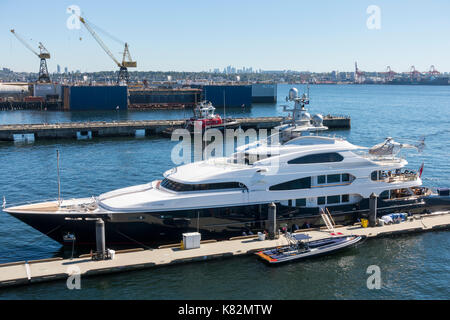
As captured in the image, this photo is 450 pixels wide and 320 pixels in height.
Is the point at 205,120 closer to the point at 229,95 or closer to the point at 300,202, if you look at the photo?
the point at 300,202

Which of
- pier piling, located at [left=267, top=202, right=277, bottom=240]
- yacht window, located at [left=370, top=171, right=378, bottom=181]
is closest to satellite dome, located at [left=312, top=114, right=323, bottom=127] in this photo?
yacht window, located at [left=370, top=171, right=378, bottom=181]

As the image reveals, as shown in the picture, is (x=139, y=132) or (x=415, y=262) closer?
(x=415, y=262)

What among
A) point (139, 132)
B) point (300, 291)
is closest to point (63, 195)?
point (300, 291)

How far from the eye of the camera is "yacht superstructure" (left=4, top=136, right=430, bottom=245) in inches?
954

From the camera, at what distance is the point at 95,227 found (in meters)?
23.9

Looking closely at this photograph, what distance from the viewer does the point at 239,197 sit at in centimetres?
2556

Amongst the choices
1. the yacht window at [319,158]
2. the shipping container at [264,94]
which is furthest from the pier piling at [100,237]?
the shipping container at [264,94]

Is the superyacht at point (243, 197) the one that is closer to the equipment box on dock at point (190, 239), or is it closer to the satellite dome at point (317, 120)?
the satellite dome at point (317, 120)

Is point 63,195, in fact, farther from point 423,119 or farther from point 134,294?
point 423,119

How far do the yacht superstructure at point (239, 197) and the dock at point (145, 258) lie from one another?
856 millimetres

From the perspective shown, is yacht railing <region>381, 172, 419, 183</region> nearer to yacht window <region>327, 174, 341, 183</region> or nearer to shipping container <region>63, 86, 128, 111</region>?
yacht window <region>327, 174, 341, 183</region>

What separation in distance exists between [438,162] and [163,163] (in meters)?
30.8

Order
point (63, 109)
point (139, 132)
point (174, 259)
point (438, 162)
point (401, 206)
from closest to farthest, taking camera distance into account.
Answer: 1. point (174, 259)
2. point (401, 206)
3. point (438, 162)
4. point (139, 132)
5. point (63, 109)

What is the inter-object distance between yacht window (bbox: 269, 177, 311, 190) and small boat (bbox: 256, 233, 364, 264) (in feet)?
9.41
